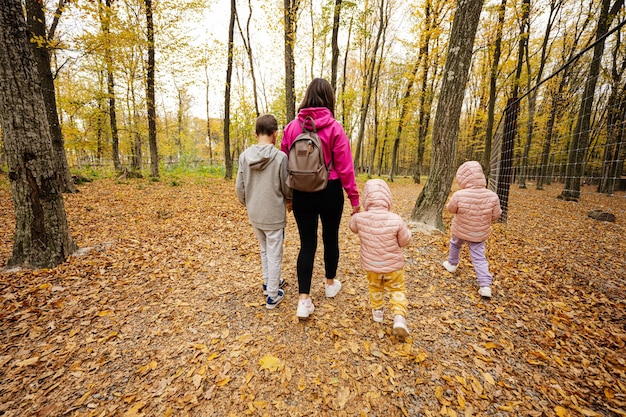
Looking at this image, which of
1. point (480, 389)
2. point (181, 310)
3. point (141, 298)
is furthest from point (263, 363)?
point (141, 298)

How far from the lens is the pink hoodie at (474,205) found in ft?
9.95

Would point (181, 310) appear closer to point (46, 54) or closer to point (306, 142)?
point (306, 142)

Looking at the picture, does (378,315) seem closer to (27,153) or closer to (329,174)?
(329,174)

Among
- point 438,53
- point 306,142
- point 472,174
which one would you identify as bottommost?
point 472,174

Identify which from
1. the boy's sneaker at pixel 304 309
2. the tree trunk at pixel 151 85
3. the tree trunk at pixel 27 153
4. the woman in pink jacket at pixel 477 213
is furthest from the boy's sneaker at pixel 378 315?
the tree trunk at pixel 151 85

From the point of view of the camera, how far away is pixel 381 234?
2322 mm

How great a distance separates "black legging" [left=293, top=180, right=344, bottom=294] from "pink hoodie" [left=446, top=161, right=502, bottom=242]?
1.64m

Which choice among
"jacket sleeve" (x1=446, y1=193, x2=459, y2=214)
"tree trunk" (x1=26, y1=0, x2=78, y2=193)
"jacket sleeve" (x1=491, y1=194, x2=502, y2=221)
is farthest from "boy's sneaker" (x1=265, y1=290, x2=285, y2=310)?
"tree trunk" (x1=26, y1=0, x2=78, y2=193)

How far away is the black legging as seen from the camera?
2.34m

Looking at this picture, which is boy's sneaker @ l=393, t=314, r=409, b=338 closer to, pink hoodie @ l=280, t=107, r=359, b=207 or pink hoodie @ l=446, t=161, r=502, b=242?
pink hoodie @ l=280, t=107, r=359, b=207

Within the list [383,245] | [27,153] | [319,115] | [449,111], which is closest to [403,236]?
[383,245]

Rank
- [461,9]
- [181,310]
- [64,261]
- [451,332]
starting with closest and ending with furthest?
[451,332] < [181,310] < [64,261] < [461,9]

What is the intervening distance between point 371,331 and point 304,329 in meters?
0.69

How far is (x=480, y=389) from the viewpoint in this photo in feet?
6.17
